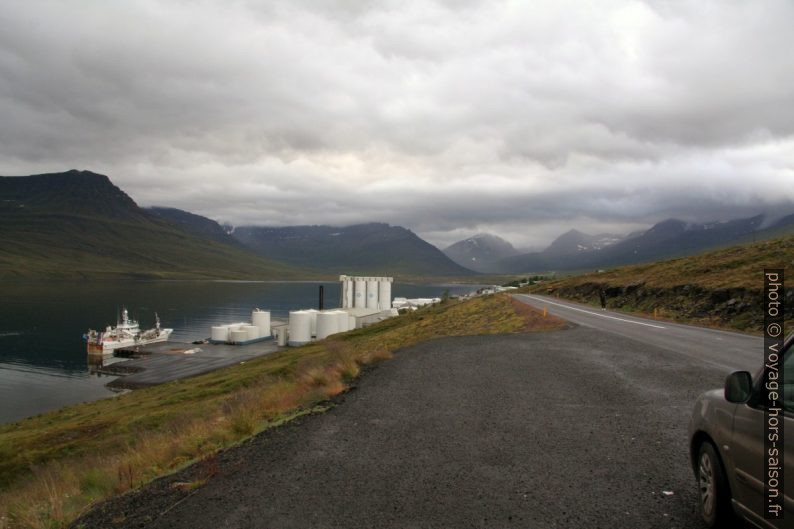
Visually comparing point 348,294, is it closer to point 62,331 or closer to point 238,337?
point 238,337

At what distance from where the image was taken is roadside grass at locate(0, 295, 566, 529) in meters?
9.29

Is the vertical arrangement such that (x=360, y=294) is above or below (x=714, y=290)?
below

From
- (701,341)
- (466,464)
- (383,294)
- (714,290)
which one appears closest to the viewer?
(466,464)

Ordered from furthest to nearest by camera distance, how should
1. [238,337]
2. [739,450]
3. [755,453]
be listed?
[238,337], [739,450], [755,453]

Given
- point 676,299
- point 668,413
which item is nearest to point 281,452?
point 668,413

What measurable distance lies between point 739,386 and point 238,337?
3865 inches

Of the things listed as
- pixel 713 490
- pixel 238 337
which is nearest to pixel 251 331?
pixel 238 337

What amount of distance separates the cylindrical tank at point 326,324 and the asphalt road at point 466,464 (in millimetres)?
78359

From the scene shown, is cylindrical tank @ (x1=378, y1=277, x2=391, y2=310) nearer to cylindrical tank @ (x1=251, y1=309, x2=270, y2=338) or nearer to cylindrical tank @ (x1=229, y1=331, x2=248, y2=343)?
cylindrical tank @ (x1=251, y1=309, x2=270, y2=338)

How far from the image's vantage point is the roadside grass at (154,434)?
929 cm

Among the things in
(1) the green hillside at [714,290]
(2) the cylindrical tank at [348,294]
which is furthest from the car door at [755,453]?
(2) the cylindrical tank at [348,294]

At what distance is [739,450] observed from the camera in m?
5.09

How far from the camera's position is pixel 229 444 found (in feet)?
34.5

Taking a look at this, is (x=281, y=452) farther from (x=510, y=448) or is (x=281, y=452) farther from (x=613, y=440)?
(x=613, y=440)
